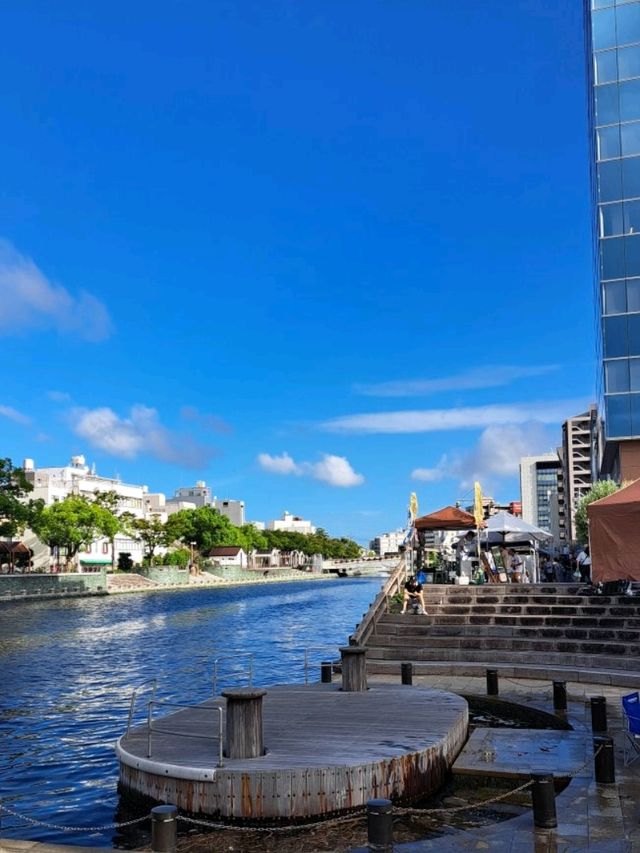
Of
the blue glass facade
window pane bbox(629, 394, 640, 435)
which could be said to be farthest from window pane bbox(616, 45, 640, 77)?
window pane bbox(629, 394, 640, 435)

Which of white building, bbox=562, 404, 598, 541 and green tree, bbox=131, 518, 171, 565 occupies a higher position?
white building, bbox=562, 404, 598, 541

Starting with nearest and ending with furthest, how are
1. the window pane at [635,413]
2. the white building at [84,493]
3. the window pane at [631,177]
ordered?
1. the window pane at [635,413]
2. the window pane at [631,177]
3. the white building at [84,493]

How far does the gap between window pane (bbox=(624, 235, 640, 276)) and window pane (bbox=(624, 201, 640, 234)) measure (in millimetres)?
616

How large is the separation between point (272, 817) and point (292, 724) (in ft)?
9.68

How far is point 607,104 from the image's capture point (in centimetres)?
5575

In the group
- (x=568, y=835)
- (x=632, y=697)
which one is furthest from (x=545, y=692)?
(x=568, y=835)

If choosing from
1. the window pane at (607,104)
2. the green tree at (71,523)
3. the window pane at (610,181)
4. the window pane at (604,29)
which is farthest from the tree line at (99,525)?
the window pane at (604,29)

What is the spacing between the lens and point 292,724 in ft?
42.1

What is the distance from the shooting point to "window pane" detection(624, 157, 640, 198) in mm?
53875

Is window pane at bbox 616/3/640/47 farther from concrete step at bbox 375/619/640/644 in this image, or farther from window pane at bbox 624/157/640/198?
concrete step at bbox 375/619/640/644

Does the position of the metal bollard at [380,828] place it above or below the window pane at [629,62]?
below

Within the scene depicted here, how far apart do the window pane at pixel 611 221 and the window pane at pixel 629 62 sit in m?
10.1

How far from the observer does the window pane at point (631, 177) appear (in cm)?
5388

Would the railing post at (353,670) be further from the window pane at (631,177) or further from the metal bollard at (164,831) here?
the window pane at (631,177)
